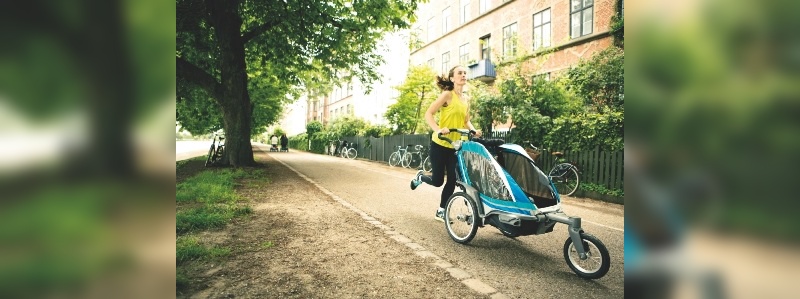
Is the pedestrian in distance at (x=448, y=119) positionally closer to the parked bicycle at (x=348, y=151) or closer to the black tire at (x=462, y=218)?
the black tire at (x=462, y=218)

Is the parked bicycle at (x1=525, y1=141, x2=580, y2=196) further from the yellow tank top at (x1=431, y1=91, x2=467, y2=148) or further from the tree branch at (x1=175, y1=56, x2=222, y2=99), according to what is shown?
the tree branch at (x1=175, y1=56, x2=222, y2=99)

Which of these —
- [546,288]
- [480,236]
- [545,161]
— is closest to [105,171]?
[546,288]

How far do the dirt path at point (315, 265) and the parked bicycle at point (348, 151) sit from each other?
21.2 m

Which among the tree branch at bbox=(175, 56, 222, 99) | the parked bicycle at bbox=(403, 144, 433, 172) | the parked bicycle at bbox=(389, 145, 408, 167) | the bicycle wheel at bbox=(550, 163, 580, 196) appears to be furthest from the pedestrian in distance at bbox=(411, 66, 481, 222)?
the parked bicycle at bbox=(389, 145, 408, 167)

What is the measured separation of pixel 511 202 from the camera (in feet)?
12.4

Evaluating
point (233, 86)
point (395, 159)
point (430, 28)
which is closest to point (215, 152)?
point (233, 86)

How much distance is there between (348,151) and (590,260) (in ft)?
77.9

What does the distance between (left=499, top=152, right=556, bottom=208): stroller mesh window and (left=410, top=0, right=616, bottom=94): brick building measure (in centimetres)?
1013

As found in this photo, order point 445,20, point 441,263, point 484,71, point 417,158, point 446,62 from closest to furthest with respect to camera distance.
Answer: point 441,263 < point 417,158 < point 484,71 < point 446,62 < point 445,20

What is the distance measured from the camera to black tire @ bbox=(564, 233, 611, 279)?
320cm

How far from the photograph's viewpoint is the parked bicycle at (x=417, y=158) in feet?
55.9

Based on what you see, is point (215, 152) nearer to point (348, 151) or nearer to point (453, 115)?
point (453, 115)

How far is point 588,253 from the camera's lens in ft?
11.1

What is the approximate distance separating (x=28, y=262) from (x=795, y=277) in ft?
3.15
